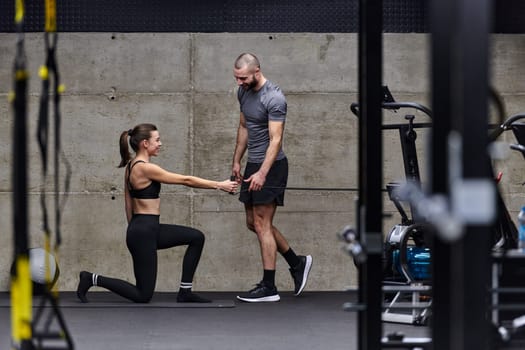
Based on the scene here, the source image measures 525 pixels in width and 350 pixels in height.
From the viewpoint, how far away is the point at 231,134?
8820mm

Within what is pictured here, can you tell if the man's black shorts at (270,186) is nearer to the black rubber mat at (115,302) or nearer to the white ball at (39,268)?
the black rubber mat at (115,302)

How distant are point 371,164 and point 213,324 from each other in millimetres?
3073

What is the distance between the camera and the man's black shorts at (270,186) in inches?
319

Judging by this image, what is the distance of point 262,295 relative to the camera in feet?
26.7

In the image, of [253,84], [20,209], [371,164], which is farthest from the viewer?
[253,84]

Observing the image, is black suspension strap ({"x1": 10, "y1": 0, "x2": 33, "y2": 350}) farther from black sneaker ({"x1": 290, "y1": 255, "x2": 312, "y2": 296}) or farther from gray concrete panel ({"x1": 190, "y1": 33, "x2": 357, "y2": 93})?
gray concrete panel ({"x1": 190, "y1": 33, "x2": 357, "y2": 93})

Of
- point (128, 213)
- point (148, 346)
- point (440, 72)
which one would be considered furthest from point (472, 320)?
point (128, 213)

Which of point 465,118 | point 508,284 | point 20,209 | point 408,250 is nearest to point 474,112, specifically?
point 465,118

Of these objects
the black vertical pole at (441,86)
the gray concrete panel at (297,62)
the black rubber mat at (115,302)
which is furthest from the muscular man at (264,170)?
the black vertical pole at (441,86)

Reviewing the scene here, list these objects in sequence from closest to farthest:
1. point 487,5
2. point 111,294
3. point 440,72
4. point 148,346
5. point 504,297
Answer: point 487,5 < point 440,72 < point 504,297 < point 148,346 < point 111,294

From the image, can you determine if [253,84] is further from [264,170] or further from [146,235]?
[146,235]

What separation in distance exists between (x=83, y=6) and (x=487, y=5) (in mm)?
6928

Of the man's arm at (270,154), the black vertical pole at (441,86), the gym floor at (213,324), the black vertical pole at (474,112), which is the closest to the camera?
the black vertical pole at (474,112)

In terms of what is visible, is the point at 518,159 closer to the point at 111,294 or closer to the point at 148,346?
the point at 111,294
